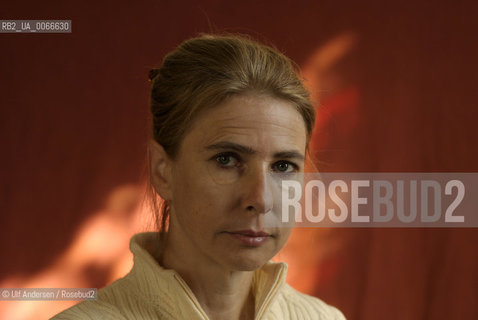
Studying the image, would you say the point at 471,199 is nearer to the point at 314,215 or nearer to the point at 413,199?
the point at 413,199

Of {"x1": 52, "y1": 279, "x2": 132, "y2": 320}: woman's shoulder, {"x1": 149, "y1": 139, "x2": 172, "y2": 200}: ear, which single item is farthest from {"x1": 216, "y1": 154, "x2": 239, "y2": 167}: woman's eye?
{"x1": 52, "y1": 279, "x2": 132, "y2": 320}: woman's shoulder

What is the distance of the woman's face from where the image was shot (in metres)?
0.80

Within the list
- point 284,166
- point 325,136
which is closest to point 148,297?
point 284,166

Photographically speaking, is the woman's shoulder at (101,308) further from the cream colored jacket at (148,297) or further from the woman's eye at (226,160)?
the woman's eye at (226,160)

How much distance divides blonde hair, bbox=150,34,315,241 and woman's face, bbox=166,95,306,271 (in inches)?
0.7

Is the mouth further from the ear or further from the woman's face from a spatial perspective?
the ear

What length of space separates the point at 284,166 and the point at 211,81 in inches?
6.4

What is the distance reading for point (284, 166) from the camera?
85 cm

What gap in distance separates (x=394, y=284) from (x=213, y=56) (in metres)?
0.94

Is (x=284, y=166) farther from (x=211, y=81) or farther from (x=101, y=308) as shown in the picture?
(x=101, y=308)

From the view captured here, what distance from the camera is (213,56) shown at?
2.89 feet

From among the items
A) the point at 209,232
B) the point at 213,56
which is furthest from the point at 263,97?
the point at 209,232

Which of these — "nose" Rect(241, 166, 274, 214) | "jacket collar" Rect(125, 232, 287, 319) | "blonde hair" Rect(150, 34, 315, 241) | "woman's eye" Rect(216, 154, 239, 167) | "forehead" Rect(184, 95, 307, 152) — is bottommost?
"jacket collar" Rect(125, 232, 287, 319)

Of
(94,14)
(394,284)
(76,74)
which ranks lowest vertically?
(394,284)
